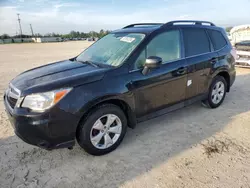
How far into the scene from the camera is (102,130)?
286cm

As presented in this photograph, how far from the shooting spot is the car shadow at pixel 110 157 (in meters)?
2.49

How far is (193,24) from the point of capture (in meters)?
4.04

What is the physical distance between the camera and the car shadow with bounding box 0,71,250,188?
2494mm

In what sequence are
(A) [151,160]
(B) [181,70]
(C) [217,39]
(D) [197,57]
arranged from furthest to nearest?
(C) [217,39] → (D) [197,57] → (B) [181,70] → (A) [151,160]

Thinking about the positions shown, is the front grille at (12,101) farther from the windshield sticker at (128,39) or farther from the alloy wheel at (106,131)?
the windshield sticker at (128,39)

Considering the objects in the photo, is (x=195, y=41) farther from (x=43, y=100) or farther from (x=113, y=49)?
(x=43, y=100)

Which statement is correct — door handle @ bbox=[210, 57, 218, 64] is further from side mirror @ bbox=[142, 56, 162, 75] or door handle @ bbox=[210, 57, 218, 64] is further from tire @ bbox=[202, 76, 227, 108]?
side mirror @ bbox=[142, 56, 162, 75]

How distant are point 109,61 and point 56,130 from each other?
1318 mm

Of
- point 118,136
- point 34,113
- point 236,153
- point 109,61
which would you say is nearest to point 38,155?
point 34,113

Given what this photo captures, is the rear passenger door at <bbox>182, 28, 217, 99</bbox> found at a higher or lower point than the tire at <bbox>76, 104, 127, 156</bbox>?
higher

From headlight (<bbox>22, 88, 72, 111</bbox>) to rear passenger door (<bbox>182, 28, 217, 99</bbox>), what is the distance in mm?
2328

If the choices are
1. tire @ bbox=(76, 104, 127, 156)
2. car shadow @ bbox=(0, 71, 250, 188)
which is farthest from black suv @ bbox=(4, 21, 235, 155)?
car shadow @ bbox=(0, 71, 250, 188)

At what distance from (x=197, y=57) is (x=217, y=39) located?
984mm

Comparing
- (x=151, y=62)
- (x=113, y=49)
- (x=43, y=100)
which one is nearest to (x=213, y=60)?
(x=151, y=62)
